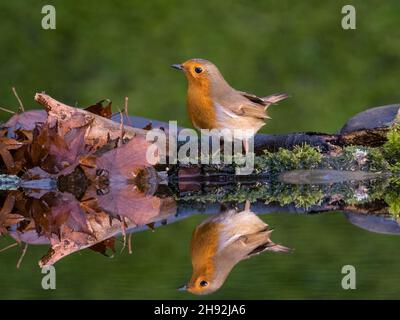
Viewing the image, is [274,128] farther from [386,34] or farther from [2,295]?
[2,295]

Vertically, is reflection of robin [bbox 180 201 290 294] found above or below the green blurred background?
below

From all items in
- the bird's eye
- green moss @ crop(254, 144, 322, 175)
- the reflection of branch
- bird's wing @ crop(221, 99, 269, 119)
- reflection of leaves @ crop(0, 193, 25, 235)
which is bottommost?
the bird's eye

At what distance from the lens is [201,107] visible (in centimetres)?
535

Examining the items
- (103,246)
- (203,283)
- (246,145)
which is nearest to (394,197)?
(246,145)

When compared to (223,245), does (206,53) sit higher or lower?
higher

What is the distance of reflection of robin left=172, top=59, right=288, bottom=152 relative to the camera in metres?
5.31

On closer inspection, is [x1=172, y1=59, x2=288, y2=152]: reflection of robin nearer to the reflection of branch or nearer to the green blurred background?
the reflection of branch

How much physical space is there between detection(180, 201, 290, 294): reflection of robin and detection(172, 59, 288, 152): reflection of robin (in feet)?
3.91

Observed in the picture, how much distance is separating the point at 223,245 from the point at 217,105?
1.77 m

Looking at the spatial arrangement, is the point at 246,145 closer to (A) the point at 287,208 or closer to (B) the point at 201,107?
(B) the point at 201,107

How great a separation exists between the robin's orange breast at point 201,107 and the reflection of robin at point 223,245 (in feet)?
3.99

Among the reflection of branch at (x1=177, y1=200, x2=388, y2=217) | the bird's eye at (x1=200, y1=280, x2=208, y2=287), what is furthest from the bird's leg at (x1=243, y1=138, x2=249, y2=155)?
the bird's eye at (x1=200, y1=280, x2=208, y2=287)

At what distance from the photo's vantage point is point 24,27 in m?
7.20

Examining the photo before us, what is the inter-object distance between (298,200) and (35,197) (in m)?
1.02
